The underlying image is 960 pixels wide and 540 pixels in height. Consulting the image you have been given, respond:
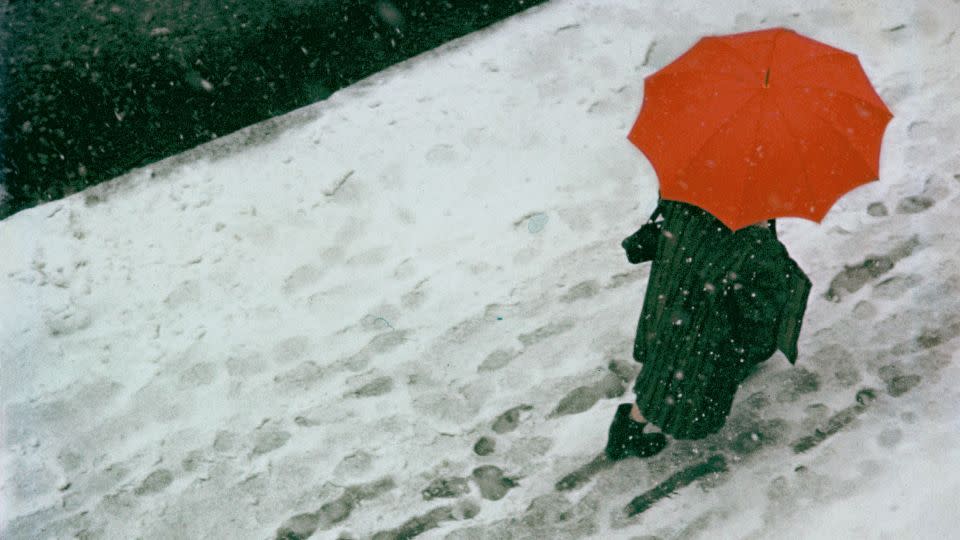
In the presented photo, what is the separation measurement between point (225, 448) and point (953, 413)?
273cm

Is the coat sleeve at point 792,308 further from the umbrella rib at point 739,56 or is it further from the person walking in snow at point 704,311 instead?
the umbrella rib at point 739,56

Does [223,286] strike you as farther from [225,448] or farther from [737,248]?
[737,248]

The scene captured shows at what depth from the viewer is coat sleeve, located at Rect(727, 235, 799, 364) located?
2.39 metres

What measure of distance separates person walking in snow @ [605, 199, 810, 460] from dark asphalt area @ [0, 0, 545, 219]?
1.69 m

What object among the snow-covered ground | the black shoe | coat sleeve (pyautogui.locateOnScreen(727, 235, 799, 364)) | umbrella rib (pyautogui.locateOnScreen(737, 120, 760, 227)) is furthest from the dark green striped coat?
the snow-covered ground

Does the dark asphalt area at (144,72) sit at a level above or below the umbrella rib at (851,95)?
below

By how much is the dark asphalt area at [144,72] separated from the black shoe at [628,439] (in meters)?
1.91

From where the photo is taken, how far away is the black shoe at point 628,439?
296 centimetres

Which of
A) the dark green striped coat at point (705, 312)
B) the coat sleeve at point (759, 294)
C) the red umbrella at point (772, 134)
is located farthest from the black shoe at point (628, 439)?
the red umbrella at point (772, 134)

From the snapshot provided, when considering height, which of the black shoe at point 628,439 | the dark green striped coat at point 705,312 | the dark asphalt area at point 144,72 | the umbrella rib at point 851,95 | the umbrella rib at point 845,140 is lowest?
the black shoe at point 628,439

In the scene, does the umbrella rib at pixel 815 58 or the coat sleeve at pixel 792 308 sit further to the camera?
the coat sleeve at pixel 792 308

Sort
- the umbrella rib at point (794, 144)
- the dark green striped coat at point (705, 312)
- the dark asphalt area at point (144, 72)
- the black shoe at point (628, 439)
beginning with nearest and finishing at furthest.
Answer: the umbrella rib at point (794, 144)
the dark green striped coat at point (705, 312)
the black shoe at point (628, 439)
the dark asphalt area at point (144, 72)

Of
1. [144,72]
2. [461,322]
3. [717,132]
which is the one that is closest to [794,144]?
[717,132]

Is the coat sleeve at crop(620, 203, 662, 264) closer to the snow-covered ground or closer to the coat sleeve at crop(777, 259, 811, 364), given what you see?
the coat sleeve at crop(777, 259, 811, 364)
